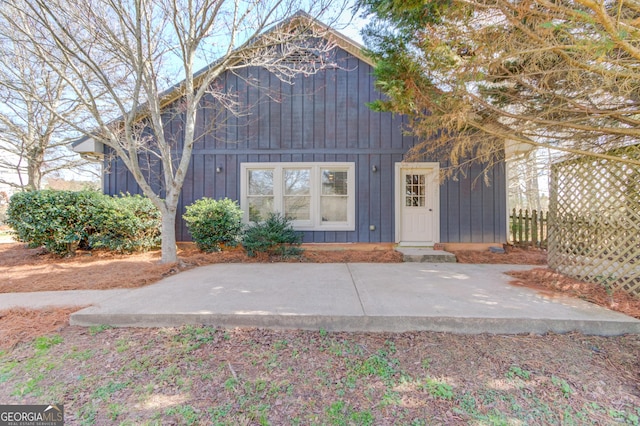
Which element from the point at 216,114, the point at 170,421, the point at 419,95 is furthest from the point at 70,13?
the point at 170,421

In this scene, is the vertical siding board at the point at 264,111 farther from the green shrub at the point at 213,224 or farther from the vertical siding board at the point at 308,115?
the green shrub at the point at 213,224

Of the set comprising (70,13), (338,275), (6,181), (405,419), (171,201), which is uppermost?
(70,13)

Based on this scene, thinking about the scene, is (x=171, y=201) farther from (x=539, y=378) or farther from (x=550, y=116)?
(x=550, y=116)

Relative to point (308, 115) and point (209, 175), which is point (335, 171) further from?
point (209, 175)

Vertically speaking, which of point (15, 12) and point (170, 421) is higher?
point (15, 12)

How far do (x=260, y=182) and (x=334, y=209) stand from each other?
2059mm

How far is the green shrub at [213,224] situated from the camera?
5.87 meters

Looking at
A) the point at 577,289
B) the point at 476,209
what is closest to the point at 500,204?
the point at 476,209

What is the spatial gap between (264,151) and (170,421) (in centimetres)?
586

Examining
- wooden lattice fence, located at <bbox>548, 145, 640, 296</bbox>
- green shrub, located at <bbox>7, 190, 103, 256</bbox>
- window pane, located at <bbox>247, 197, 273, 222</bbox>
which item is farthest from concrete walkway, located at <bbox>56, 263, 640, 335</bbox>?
window pane, located at <bbox>247, 197, 273, 222</bbox>

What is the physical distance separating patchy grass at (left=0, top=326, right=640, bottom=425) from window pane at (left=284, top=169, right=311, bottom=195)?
4508 millimetres

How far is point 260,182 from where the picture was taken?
677cm

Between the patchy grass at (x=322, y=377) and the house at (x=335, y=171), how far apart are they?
4298 millimetres

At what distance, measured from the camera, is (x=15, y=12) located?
4398 mm
